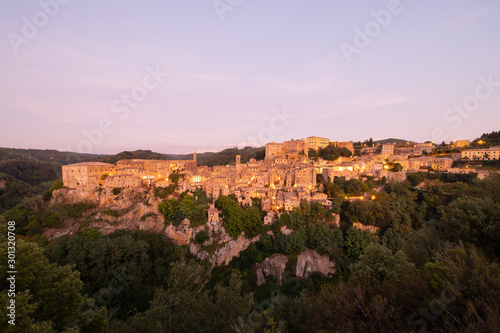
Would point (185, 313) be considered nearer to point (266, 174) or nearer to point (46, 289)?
point (46, 289)

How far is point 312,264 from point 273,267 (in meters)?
4.81

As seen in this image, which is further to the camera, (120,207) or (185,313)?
(120,207)

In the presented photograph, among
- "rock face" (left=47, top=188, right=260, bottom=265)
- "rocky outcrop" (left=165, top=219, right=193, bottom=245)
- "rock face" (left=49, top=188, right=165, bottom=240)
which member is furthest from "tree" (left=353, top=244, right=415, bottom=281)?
"rock face" (left=49, top=188, right=165, bottom=240)

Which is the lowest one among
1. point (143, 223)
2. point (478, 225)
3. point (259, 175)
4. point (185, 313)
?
point (143, 223)

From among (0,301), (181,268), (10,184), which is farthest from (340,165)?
(10,184)

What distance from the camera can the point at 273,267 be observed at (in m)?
24.2

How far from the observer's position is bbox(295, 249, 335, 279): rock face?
24062mm

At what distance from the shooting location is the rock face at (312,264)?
947 inches

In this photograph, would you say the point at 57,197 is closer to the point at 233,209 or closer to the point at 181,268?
the point at 233,209

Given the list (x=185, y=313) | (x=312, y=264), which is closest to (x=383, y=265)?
(x=185, y=313)

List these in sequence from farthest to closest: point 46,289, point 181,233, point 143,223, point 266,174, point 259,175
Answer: point 266,174 → point 259,175 → point 143,223 → point 181,233 → point 46,289

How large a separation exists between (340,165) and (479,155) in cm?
2622

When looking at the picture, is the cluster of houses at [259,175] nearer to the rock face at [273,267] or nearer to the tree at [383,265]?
the rock face at [273,267]

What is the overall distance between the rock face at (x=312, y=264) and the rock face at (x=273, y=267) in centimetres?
178
